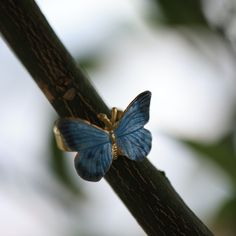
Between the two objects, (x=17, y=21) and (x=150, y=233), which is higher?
(x=17, y=21)

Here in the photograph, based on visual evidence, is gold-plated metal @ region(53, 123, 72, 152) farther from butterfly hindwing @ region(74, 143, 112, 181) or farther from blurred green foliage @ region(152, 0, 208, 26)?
blurred green foliage @ region(152, 0, 208, 26)

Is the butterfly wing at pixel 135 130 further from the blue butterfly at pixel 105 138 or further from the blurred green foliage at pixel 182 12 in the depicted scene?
the blurred green foliage at pixel 182 12

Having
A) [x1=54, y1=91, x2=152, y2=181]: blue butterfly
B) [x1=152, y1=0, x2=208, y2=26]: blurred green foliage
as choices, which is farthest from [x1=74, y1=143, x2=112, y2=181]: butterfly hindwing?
[x1=152, y1=0, x2=208, y2=26]: blurred green foliage

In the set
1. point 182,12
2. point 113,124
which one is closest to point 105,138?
point 113,124

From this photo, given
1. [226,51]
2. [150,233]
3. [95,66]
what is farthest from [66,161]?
[150,233]

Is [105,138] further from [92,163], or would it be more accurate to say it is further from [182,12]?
[182,12]

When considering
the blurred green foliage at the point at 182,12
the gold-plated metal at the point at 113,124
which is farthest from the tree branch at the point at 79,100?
the blurred green foliage at the point at 182,12

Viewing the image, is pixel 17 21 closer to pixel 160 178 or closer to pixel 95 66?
pixel 160 178
